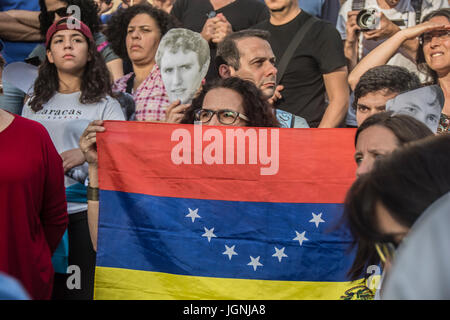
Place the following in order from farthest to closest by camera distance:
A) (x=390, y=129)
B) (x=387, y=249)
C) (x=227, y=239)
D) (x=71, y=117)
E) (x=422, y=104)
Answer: (x=71, y=117)
(x=422, y=104)
(x=227, y=239)
(x=390, y=129)
(x=387, y=249)

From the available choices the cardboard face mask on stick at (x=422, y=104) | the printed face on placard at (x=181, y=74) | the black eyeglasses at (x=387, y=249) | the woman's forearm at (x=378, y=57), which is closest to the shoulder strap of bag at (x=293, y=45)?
the woman's forearm at (x=378, y=57)

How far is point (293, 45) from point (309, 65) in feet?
0.50

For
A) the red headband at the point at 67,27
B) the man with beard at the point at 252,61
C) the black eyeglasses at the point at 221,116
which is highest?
the red headband at the point at 67,27

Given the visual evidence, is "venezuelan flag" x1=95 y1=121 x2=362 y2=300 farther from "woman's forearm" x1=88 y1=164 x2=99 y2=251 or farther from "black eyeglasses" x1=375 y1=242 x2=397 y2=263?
"black eyeglasses" x1=375 y1=242 x2=397 y2=263

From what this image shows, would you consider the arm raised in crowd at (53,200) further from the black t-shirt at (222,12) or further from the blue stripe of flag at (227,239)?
the black t-shirt at (222,12)

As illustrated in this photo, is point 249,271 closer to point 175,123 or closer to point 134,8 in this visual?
point 175,123

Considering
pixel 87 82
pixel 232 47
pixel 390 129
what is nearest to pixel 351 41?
pixel 232 47

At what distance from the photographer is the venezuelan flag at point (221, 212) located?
9.91 ft

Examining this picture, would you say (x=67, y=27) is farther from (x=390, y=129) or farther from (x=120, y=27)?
(x=390, y=129)

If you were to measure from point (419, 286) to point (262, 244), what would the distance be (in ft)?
7.12

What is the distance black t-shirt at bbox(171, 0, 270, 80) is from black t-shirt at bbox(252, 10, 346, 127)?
0.58 feet

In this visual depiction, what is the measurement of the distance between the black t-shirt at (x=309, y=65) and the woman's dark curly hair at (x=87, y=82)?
103 cm

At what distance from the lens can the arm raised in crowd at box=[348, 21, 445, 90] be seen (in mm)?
3401

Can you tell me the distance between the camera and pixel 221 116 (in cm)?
317
